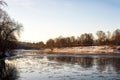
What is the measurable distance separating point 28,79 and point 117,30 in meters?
142

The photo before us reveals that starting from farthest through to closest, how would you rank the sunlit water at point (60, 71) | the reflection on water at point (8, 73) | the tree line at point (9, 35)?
the tree line at point (9, 35) < the sunlit water at point (60, 71) < the reflection on water at point (8, 73)

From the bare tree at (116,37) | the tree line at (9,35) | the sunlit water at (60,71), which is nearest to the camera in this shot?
the sunlit water at (60,71)

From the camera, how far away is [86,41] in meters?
169

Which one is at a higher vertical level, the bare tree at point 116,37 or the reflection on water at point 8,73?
the bare tree at point 116,37

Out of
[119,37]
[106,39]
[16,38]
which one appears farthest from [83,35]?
[16,38]

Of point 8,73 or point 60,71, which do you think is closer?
point 8,73

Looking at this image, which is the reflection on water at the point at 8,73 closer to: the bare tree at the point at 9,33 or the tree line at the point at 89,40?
the bare tree at the point at 9,33

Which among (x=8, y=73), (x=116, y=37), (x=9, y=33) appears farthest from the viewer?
(x=116, y=37)

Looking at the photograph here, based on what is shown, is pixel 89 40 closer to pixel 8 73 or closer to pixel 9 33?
pixel 9 33

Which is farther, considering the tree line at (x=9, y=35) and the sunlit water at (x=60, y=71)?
the tree line at (x=9, y=35)

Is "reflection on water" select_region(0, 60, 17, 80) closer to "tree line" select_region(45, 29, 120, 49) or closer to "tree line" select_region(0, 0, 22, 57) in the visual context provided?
"tree line" select_region(0, 0, 22, 57)

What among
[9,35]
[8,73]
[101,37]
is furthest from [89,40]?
[8,73]

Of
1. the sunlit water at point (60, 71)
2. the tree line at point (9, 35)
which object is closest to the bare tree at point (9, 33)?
the tree line at point (9, 35)

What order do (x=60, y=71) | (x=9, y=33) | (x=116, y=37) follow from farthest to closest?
(x=116, y=37)
(x=9, y=33)
(x=60, y=71)
